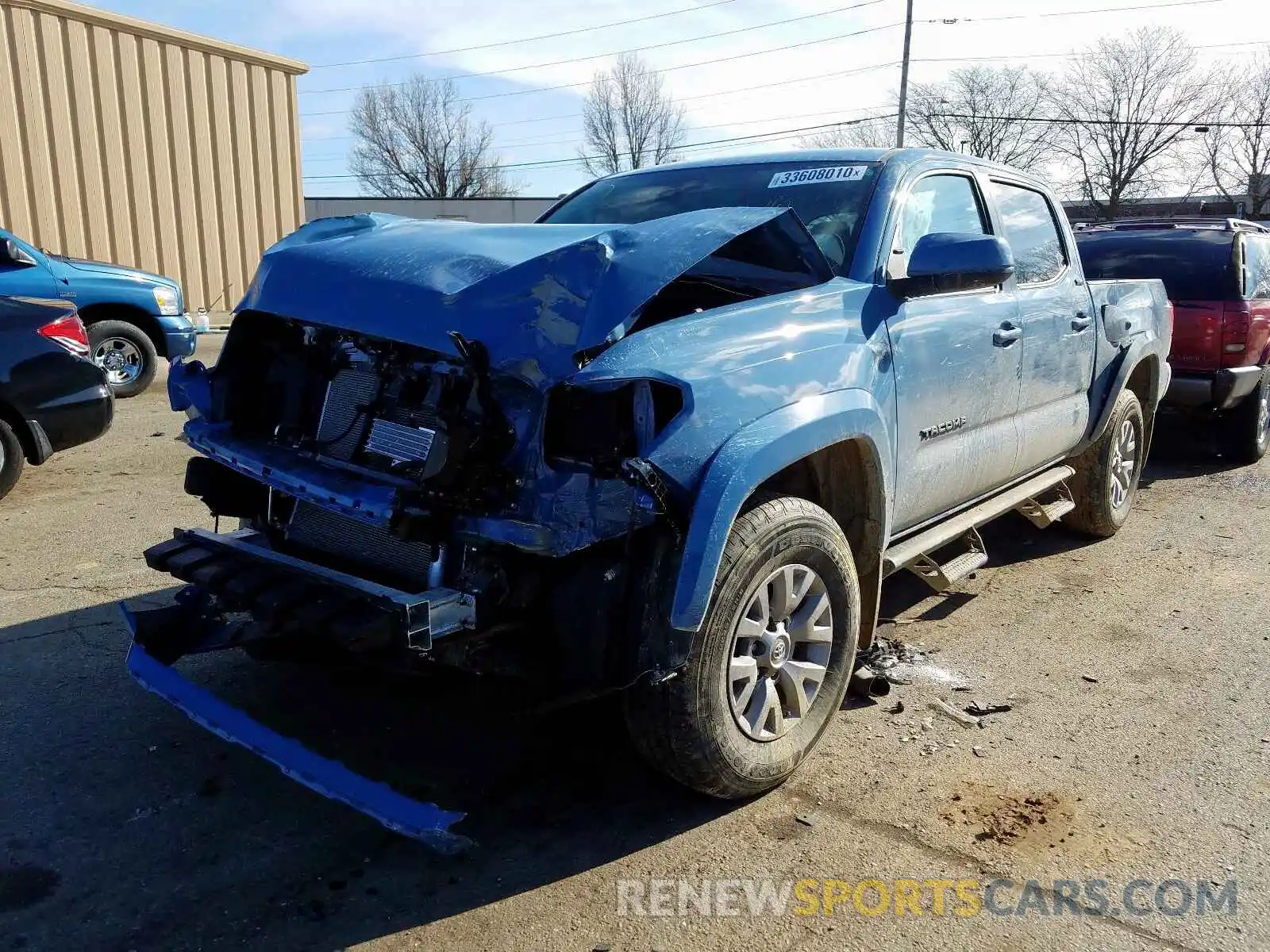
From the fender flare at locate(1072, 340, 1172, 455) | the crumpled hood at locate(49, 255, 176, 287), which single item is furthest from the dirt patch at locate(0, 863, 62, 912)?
the crumpled hood at locate(49, 255, 176, 287)

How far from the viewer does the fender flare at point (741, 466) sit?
264 centimetres

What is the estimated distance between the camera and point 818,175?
13.4 feet

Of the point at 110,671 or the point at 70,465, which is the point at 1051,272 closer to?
the point at 110,671

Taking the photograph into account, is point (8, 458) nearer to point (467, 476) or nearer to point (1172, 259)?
Answer: point (467, 476)

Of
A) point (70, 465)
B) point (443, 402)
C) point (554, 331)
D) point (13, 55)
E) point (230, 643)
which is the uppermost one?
point (13, 55)

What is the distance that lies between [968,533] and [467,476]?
103 inches

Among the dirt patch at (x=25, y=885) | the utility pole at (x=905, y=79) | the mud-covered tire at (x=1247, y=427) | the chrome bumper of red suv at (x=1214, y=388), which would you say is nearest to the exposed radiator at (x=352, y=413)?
the dirt patch at (x=25, y=885)

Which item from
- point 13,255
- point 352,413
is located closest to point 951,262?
point 352,413

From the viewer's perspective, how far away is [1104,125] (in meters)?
50.8

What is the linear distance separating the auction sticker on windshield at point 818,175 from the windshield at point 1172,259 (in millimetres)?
4949

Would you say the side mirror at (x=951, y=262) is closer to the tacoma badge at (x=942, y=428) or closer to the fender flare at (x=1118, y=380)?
the tacoma badge at (x=942, y=428)

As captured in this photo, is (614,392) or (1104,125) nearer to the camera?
(614,392)

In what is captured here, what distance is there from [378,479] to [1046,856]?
2.16 meters

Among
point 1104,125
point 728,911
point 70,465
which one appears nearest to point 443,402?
point 728,911
